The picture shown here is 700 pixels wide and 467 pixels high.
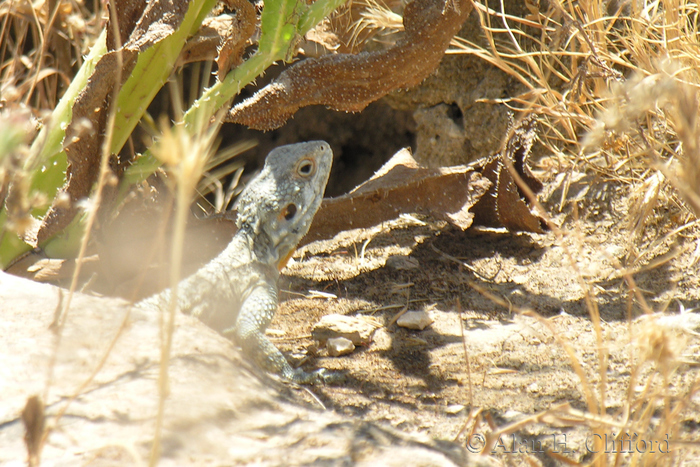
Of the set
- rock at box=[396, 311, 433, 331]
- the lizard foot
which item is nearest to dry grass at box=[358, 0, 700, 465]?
rock at box=[396, 311, 433, 331]

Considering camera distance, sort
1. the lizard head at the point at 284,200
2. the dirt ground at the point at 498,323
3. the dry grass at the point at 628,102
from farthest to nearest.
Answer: the lizard head at the point at 284,200 < the dry grass at the point at 628,102 < the dirt ground at the point at 498,323

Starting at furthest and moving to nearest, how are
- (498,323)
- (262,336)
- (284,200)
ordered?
(284,200), (498,323), (262,336)

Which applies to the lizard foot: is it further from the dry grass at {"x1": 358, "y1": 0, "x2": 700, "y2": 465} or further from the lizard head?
the dry grass at {"x1": 358, "y1": 0, "x2": 700, "y2": 465}

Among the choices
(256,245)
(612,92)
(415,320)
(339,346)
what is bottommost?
(339,346)

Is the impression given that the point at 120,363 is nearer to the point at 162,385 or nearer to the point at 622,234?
the point at 162,385

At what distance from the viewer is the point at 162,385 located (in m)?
0.97

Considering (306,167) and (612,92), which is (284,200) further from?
(612,92)

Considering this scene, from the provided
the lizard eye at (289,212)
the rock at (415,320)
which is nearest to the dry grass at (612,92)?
the rock at (415,320)

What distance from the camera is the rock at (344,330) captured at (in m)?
2.80

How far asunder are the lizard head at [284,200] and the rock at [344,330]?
0.51 metres

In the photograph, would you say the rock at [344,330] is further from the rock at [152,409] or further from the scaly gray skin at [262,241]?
the rock at [152,409]

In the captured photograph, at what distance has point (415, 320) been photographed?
117 inches

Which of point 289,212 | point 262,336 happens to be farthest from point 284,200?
point 262,336

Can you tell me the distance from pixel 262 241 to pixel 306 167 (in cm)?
49
